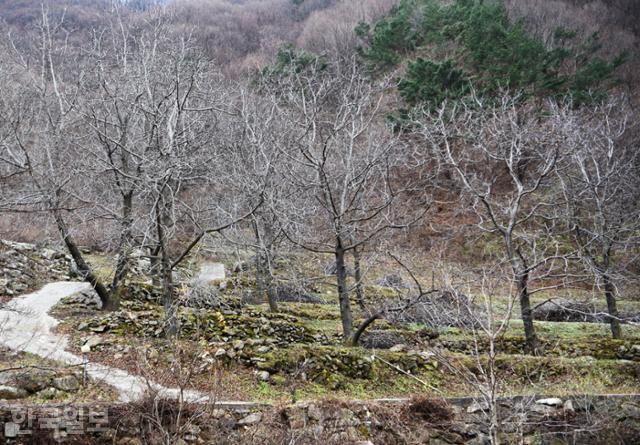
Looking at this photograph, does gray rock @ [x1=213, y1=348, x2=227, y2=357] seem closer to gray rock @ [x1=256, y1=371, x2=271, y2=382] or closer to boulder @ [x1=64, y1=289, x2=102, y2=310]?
gray rock @ [x1=256, y1=371, x2=271, y2=382]

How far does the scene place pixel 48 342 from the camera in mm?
8273

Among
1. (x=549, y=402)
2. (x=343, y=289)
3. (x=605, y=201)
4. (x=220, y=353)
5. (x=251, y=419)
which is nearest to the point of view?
(x=251, y=419)

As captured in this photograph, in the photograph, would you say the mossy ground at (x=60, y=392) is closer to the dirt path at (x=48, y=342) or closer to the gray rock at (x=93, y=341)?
the dirt path at (x=48, y=342)

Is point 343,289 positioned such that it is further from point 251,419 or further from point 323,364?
point 251,419

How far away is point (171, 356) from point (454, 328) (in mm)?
7205

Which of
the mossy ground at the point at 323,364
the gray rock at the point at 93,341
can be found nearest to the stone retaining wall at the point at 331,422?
the mossy ground at the point at 323,364

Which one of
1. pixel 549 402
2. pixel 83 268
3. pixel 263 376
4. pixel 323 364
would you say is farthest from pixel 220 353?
pixel 549 402

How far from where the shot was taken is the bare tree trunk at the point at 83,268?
30.4 feet

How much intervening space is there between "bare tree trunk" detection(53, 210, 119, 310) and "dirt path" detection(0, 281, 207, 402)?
3.52ft

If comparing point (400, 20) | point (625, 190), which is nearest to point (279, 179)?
point (625, 190)

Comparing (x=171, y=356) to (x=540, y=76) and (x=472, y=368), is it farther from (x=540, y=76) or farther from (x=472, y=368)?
(x=540, y=76)

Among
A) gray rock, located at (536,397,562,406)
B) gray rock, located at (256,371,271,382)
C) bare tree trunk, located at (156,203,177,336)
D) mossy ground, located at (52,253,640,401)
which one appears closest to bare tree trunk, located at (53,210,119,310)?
mossy ground, located at (52,253,640,401)

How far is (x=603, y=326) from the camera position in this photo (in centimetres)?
1316

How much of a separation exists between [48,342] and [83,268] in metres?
2.07
